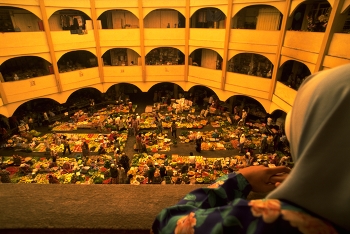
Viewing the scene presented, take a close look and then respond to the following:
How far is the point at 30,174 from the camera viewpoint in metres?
10.8

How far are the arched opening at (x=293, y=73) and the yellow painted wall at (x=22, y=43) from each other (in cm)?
1645

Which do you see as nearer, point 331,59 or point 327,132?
point 327,132

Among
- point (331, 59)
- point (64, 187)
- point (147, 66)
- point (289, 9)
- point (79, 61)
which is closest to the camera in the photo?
point (64, 187)

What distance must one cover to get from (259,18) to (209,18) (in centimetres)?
380

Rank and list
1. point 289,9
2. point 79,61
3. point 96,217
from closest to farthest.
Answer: point 96,217 < point 289,9 < point 79,61

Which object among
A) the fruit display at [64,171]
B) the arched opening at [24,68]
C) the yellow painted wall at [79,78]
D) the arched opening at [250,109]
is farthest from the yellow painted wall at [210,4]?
the fruit display at [64,171]

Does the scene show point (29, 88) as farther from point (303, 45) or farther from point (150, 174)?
point (303, 45)

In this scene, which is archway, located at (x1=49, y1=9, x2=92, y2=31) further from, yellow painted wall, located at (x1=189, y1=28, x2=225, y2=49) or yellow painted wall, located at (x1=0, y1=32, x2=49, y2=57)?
yellow painted wall, located at (x1=189, y1=28, x2=225, y2=49)

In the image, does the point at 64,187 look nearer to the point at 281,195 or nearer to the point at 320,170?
the point at 281,195

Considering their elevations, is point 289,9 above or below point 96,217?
above

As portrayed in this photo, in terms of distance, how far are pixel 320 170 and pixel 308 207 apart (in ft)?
0.48

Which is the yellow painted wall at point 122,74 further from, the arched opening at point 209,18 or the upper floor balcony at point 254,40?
the upper floor balcony at point 254,40

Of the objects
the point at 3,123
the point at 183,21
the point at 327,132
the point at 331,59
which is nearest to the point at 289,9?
the point at 331,59

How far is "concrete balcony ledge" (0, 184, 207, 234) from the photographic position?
65.9 inches
